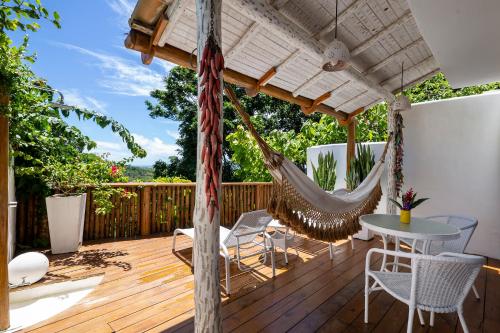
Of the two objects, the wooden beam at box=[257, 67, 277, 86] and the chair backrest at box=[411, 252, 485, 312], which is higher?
the wooden beam at box=[257, 67, 277, 86]

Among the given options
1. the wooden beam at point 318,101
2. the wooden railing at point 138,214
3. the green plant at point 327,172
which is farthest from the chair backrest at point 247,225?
the green plant at point 327,172

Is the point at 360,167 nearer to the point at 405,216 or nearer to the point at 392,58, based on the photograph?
the point at 392,58

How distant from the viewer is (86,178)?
3.58m

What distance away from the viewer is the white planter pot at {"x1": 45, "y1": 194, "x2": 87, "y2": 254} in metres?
3.25

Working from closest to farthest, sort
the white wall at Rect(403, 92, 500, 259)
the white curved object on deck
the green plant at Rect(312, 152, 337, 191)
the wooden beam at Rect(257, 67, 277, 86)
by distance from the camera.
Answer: the white curved object on deck < the wooden beam at Rect(257, 67, 277, 86) < the white wall at Rect(403, 92, 500, 259) < the green plant at Rect(312, 152, 337, 191)

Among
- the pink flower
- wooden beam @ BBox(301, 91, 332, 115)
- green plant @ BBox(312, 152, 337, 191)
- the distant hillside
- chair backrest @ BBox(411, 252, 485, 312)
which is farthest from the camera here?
green plant @ BBox(312, 152, 337, 191)

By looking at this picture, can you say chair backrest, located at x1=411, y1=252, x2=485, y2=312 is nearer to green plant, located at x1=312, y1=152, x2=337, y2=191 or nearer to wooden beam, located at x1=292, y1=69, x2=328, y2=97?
wooden beam, located at x1=292, y1=69, x2=328, y2=97

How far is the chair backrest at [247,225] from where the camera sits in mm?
2628

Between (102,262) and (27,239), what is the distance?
1295 millimetres

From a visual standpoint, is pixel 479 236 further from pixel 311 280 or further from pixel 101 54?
pixel 101 54

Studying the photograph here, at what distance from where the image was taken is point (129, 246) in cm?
369

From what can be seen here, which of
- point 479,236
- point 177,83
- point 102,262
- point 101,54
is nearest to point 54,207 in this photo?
point 102,262

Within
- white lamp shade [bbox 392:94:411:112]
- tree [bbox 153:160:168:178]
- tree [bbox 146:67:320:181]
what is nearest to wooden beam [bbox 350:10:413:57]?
white lamp shade [bbox 392:94:411:112]

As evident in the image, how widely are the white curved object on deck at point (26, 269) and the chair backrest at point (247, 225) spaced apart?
5.88ft
